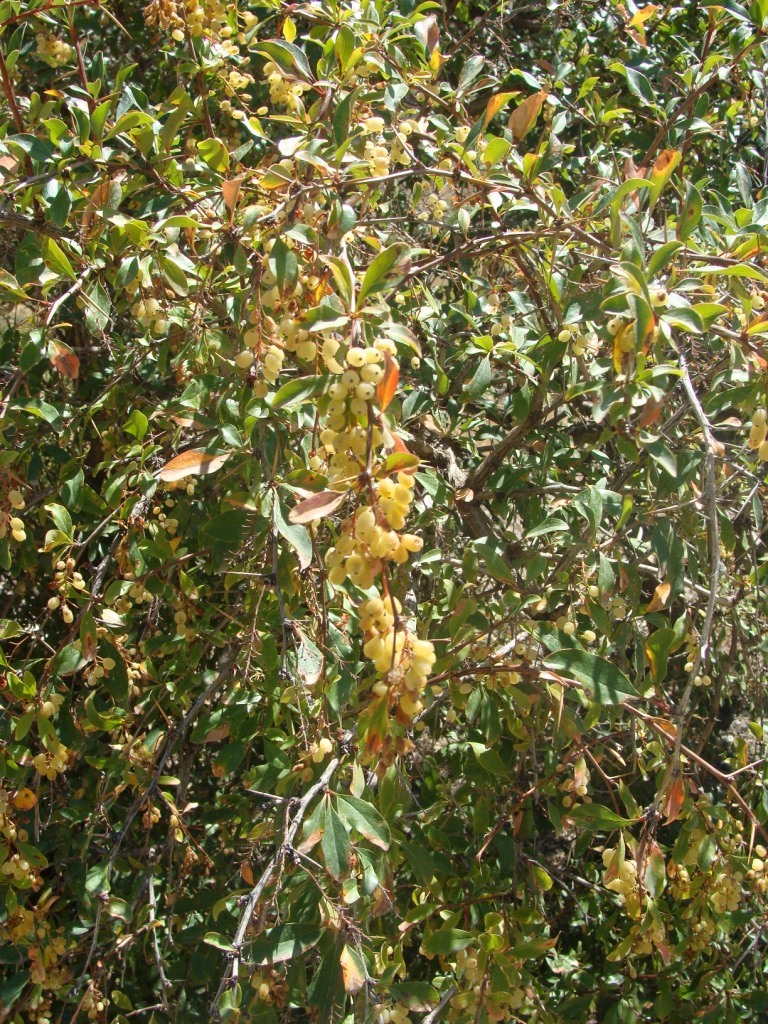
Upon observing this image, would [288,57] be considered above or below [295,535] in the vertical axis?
above

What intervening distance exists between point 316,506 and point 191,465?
0.38 metres

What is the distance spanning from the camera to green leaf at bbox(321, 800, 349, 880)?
123 cm

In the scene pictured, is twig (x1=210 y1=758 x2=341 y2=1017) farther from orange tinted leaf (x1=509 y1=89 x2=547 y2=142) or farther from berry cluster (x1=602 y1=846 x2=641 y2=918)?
orange tinted leaf (x1=509 y1=89 x2=547 y2=142)

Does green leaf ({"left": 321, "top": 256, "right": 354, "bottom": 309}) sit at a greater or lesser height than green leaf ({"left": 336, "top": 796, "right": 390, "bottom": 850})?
greater

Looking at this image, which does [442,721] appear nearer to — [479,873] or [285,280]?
[479,873]

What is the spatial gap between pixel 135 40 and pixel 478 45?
41.5 inches

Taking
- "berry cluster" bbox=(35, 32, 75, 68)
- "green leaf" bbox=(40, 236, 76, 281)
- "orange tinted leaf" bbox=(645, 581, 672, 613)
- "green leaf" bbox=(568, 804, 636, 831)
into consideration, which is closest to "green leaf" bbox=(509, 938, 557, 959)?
"green leaf" bbox=(568, 804, 636, 831)

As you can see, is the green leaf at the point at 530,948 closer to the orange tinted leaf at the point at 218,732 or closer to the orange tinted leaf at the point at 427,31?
the orange tinted leaf at the point at 218,732

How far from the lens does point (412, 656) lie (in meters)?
1.01

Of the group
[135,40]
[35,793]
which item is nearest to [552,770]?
[35,793]

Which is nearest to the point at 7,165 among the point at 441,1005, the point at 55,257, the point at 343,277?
the point at 55,257

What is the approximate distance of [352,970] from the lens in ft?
4.23

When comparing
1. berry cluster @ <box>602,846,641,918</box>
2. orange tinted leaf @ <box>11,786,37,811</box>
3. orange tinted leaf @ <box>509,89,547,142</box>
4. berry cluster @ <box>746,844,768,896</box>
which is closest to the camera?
berry cluster @ <box>602,846,641,918</box>

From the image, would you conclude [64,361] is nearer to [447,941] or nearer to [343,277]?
[343,277]
